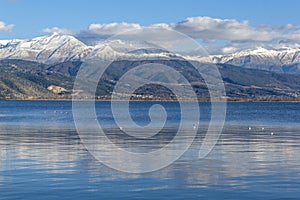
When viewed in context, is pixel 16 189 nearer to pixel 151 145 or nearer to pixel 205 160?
pixel 205 160

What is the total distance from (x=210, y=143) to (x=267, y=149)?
9.93 metres

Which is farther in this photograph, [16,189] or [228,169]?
[228,169]

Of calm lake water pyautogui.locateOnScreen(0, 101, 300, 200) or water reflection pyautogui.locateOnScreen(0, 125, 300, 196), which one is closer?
calm lake water pyautogui.locateOnScreen(0, 101, 300, 200)

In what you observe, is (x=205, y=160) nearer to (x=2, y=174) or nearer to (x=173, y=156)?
(x=173, y=156)

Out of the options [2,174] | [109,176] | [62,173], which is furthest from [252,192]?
[2,174]

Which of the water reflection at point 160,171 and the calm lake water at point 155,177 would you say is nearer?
the calm lake water at point 155,177

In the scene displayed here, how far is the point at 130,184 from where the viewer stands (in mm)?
41250

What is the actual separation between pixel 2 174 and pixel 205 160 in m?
19.8

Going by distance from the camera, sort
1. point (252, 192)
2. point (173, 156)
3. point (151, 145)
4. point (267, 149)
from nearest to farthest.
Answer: point (252, 192), point (173, 156), point (267, 149), point (151, 145)

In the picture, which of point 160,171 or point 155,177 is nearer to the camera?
point 155,177

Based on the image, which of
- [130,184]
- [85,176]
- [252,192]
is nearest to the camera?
[252,192]

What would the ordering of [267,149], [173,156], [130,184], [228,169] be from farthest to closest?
[267,149], [173,156], [228,169], [130,184]

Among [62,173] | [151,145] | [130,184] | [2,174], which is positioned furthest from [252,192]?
[151,145]

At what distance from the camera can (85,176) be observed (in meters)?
44.7
